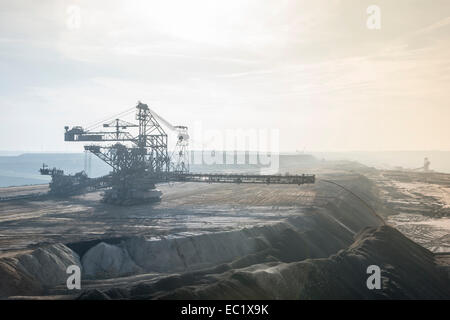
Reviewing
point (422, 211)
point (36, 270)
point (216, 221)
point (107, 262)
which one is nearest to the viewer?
point (36, 270)

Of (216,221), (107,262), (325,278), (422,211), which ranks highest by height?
(216,221)

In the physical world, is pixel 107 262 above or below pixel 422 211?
above

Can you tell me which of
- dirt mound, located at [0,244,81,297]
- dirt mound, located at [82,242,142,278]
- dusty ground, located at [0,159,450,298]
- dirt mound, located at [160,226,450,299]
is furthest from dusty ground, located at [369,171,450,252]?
dirt mound, located at [0,244,81,297]

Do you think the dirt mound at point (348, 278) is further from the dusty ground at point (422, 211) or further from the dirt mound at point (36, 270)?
the dusty ground at point (422, 211)

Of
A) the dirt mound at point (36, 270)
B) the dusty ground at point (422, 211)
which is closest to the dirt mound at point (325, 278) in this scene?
the dirt mound at point (36, 270)

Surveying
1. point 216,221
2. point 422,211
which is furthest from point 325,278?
point 422,211

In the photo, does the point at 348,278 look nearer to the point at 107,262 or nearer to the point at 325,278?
the point at 325,278

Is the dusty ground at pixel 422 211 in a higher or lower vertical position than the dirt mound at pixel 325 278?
lower

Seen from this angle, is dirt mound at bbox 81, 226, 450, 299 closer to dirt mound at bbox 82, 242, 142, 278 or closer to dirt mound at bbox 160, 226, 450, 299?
dirt mound at bbox 160, 226, 450, 299
